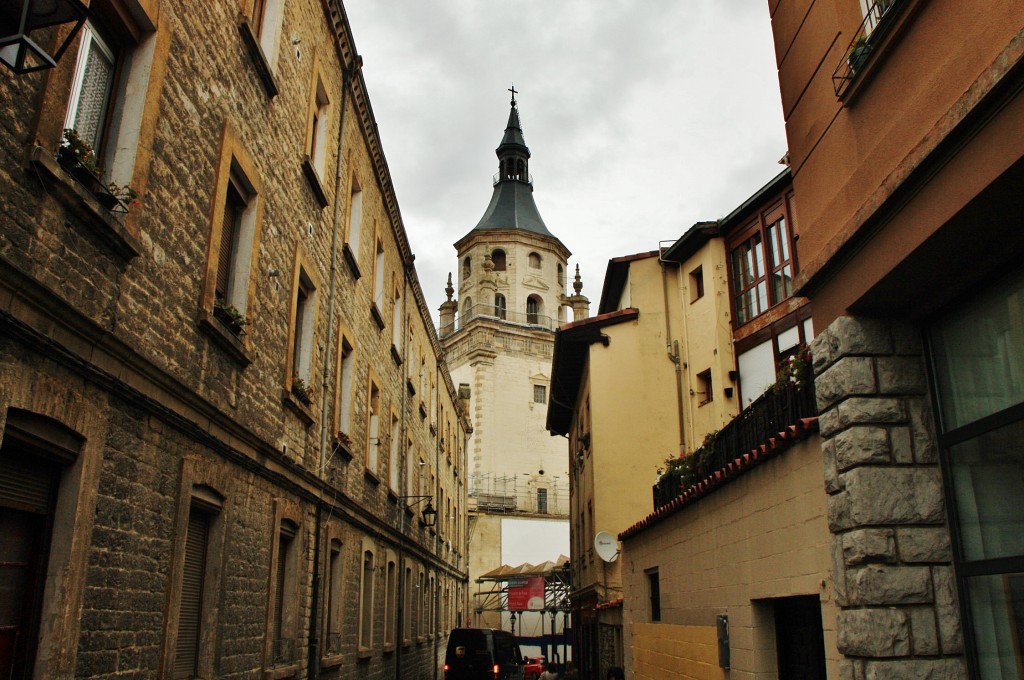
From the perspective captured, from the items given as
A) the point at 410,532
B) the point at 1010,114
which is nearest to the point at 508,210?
the point at 410,532

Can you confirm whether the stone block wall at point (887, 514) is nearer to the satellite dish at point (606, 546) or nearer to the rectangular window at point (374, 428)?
the rectangular window at point (374, 428)

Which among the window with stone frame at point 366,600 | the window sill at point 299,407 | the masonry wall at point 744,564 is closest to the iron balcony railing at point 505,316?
the window with stone frame at point 366,600

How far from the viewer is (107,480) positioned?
6113mm

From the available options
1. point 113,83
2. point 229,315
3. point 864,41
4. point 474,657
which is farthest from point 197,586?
point 474,657

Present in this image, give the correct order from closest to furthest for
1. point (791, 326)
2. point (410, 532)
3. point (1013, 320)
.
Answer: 1. point (1013, 320)
2. point (791, 326)
3. point (410, 532)

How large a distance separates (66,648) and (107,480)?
1.17m

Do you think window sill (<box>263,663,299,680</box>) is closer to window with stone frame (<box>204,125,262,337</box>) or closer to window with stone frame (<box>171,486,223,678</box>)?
window with stone frame (<box>171,486,223,678</box>)

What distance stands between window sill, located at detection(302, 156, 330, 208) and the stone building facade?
3 centimetres

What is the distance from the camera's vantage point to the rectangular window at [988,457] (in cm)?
471

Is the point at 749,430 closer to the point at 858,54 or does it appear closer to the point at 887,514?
the point at 887,514

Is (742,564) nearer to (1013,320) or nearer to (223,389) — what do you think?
(1013,320)

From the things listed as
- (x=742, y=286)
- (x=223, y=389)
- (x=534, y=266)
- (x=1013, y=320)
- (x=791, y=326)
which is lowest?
(x=1013, y=320)

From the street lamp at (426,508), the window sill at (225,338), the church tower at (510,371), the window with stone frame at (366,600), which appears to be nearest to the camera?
the window sill at (225,338)

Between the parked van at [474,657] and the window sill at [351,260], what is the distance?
9.63m
